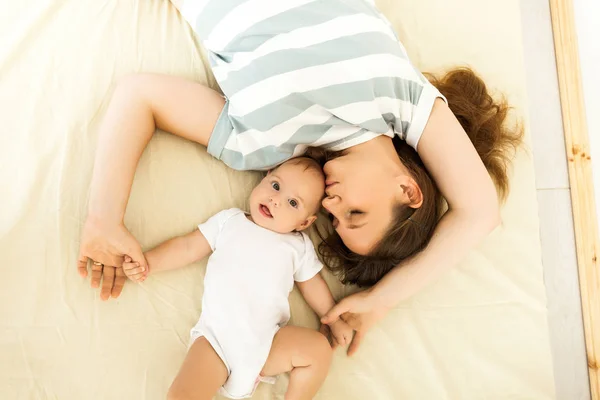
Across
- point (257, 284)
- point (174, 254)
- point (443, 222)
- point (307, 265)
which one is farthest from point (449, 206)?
point (174, 254)

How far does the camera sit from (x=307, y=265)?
1036mm

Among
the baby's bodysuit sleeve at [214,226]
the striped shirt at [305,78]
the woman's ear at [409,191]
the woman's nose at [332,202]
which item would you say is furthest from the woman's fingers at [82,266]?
the woman's ear at [409,191]

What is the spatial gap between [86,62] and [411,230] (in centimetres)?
71

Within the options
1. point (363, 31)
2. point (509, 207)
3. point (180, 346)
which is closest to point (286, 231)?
point (180, 346)

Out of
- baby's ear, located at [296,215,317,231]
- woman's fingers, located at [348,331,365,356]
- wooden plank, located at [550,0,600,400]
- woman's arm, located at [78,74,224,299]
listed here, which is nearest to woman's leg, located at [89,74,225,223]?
woman's arm, located at [78,74,224,299]

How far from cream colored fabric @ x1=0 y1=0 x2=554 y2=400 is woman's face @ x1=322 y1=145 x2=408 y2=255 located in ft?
0.58

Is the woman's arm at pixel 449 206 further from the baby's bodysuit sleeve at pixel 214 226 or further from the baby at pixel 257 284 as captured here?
the baby's bodysuit sleeve at pixel 214 226

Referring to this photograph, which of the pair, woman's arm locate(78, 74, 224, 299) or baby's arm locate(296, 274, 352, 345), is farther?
baby's arm locate(296, 274, 352, 345)

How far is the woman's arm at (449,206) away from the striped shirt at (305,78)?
0.04 metres

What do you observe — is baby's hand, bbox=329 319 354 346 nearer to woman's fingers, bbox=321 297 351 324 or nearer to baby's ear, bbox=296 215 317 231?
woman's fingers, bbox=321 297 351 324

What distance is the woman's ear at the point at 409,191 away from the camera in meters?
0.96

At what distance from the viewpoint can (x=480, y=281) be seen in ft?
3.67

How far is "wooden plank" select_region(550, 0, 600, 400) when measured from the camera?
47.8 inches

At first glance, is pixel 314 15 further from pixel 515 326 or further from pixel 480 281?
pixel 515 326
